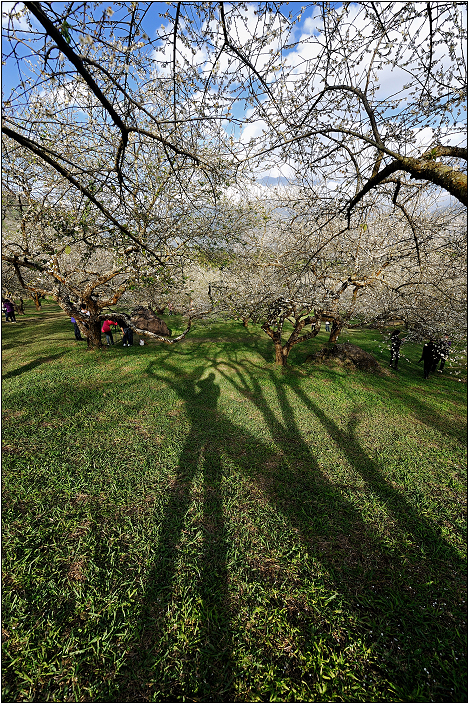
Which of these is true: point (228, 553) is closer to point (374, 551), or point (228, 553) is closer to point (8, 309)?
point (374, 551)

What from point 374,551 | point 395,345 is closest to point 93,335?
point 374,551

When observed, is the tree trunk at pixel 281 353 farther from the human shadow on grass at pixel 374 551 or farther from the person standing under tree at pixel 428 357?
the human shadow on grass at pixel 374 551

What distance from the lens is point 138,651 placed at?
7.44 feet

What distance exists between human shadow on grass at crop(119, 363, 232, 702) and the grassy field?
0.05 feet

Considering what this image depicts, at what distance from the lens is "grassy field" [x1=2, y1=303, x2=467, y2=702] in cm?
218

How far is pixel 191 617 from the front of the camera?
2.52 meters

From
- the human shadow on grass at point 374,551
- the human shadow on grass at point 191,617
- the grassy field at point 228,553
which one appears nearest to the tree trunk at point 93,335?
the grassy field at point 228,553

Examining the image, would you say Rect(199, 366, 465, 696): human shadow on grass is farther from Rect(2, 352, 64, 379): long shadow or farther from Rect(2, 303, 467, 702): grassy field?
Rect(2, 352, 64, 379): long shadow

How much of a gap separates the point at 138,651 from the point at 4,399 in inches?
266

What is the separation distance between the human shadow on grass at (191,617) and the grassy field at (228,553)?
1 centimetres

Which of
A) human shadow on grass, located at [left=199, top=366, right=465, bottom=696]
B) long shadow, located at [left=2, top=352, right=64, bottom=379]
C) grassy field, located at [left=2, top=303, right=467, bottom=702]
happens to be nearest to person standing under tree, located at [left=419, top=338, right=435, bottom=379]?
grassy field, located at [left=2, top=303, right=467, bottom=702]

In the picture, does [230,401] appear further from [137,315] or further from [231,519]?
[137,315]

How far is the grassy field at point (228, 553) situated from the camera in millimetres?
2178

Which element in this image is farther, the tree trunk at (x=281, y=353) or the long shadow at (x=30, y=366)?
the tree trunk at (x=281, y=353)
